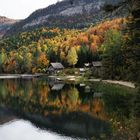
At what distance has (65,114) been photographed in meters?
60.1

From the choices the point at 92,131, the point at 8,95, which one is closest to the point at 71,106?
the point at 92,131

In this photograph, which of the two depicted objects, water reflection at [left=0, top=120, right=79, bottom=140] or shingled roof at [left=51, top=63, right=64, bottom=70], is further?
shingled roof at [left=51, top=63, right=64, bottom=70]

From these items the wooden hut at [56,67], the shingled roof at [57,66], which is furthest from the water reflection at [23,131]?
the shingled roof at [57,66]

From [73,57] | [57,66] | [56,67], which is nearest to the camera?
[73,57]

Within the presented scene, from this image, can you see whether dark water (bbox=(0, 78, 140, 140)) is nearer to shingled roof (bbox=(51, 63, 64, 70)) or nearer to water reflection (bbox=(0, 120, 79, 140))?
water reflection (bbox=(0, 120, 79, 140))

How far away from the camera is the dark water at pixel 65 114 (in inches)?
1784

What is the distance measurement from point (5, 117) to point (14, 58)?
140m

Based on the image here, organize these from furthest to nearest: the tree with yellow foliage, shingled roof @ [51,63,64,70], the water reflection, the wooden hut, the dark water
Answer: shingled roof @ [51,63,64,70] → the wooden hut → the tree with yellow foliage → the dark water → the water reflection

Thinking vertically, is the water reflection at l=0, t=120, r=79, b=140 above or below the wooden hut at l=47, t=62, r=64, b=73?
above

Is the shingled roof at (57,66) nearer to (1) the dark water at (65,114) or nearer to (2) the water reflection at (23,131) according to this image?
(1) the dark water at (65,114)

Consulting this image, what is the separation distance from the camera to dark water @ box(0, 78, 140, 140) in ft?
149

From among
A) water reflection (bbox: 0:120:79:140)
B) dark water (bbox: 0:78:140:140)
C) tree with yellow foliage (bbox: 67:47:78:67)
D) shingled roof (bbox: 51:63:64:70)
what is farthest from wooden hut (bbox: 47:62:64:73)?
water reflection (bbox: 0:120:79:140)

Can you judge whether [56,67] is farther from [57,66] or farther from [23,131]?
[23,131]

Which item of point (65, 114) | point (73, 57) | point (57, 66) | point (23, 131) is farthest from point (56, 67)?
point (23, 131)
